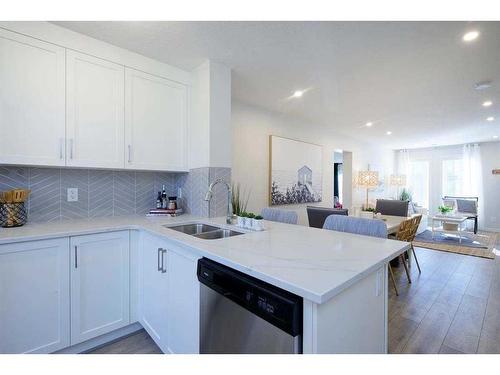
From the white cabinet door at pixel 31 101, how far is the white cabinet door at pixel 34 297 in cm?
65

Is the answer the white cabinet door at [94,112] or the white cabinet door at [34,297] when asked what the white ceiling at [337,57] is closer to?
the white cabinet door at [94,112]

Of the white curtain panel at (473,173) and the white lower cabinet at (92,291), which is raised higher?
the white curtain panel at (473,173)

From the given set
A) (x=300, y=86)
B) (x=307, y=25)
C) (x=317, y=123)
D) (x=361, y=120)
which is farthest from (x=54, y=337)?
(x=361, y=120)

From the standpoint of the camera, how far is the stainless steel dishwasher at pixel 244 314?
0.80 m

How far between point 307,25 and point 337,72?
34.5 inches

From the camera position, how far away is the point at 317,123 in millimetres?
4562

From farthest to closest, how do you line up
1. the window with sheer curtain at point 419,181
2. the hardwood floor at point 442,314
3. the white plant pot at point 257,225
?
the window with sheer curtain at point 419,181 → the hardwood floor at point 442,314 → the white plant pot at point 257,225

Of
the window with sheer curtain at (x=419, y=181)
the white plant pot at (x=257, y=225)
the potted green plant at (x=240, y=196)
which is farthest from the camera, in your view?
the window with sheer curtain at (x=419, y=181)

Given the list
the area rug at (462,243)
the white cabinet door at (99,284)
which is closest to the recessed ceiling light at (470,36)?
the white cabinet door at (99,284)

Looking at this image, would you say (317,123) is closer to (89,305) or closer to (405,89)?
(405,89)

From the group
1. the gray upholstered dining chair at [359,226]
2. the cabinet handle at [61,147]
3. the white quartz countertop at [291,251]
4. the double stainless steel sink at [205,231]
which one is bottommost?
the double stainless steel sink at [205,231]

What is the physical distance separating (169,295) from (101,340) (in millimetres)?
789

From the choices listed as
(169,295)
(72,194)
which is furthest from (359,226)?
(72,194)

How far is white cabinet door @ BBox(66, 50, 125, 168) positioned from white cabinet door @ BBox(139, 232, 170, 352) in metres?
0.79
